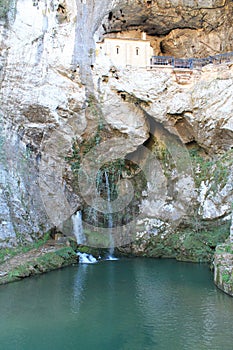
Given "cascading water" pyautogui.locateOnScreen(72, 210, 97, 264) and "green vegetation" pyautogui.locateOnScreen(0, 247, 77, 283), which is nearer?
"green vegetation" pyautogui.locateOnScreen(0, 247, 77, 283)

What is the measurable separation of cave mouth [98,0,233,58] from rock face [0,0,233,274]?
0.08 meters

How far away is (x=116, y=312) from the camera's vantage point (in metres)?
12.7

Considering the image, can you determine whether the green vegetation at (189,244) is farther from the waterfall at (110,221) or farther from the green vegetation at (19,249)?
the green vegetation at (19,249)

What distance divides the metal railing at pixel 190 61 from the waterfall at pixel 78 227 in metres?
10.6

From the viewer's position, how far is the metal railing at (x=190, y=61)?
2295 cm

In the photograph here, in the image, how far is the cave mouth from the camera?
2206 centimetres

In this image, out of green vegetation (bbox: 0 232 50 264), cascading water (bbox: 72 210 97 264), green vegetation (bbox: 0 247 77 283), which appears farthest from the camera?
cascading water (bbox: 72 210 97 264)

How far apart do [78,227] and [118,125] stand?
265 inches

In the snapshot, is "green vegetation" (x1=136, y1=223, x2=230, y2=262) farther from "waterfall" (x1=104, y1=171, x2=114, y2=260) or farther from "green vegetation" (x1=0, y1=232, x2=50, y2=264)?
"green vegetation" (x1=0, y1=232, x2=50, y2=264)

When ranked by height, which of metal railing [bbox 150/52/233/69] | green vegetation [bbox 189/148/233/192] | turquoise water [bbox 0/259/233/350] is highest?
metal railing [bbox 150/52/233/69]

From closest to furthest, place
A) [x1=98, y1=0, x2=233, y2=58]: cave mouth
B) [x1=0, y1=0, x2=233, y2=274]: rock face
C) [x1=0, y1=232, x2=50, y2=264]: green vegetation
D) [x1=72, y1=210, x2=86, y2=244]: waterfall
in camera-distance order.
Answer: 1. [x1=0, y1=232, x2=50, y2=264]: green vegetation
2. [x1=0, y1=0, x2=233, y2=274]: rock face
3. [x1=72, y1=210, x2=86, y2=244]: waterfall
4. [x1=98, y1=0, x2=233, y2=58]: cave mouth

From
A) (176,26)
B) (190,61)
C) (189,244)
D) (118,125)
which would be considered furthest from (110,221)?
(176,26)

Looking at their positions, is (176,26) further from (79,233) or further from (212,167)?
(79,233)

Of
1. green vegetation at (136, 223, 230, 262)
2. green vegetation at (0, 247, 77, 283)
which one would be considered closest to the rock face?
green vegetation at (136, 223, 230, 262)
